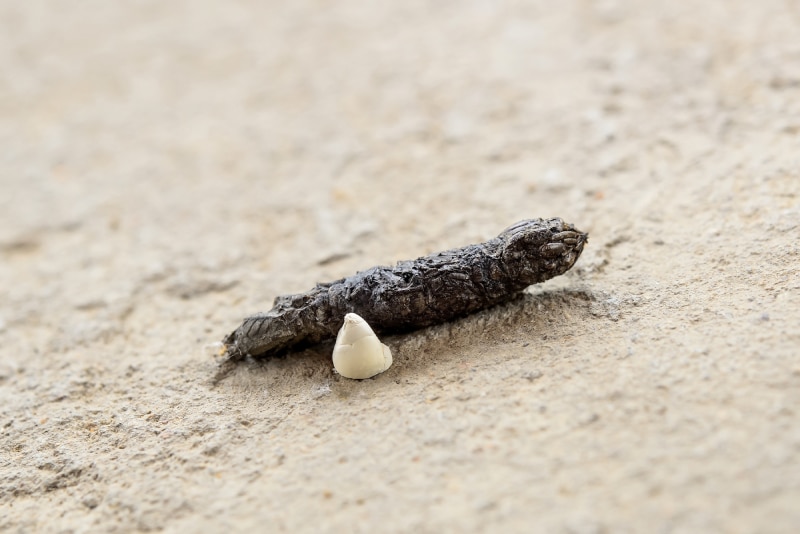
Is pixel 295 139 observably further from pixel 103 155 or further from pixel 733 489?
pixel 733 489

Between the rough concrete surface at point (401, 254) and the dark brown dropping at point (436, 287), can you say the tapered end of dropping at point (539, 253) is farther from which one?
the rough concrete surface at point (401, 254)

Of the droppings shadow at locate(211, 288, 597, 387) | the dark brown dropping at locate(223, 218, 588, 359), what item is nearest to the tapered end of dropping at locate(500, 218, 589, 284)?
the dark brown dropping at locate(223, 218, 588, 359)

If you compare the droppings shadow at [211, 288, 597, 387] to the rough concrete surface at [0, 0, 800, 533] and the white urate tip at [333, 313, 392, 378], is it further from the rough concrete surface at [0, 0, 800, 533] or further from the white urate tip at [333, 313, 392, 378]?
the white urate tip at [333, 313, 392, 378]

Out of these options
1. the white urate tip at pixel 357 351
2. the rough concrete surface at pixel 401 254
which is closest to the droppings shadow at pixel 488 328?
the rough concrete surface at pixel 401 254

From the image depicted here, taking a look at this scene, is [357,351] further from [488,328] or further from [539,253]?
[539,253]

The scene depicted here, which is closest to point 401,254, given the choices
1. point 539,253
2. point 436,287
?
point 436,287

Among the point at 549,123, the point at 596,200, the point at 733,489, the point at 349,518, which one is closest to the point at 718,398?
the point at 733,489
